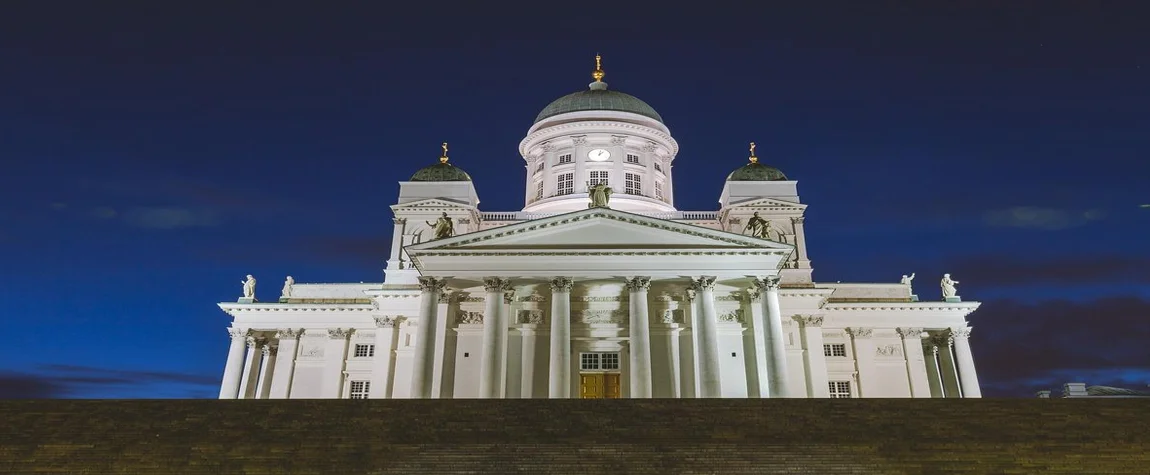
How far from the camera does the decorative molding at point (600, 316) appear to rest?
29859 millimetres

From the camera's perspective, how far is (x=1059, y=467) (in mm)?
13562

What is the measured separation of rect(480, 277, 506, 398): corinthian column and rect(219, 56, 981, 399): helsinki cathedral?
0.05m

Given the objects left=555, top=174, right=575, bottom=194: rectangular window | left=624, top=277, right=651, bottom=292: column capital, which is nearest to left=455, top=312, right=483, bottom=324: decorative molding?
left=624, top=277, right=651, bottom=292: column capital

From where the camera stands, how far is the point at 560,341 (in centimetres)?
2541

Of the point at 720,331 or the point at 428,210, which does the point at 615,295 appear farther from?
the point at 428,210

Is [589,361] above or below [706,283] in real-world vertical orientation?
below

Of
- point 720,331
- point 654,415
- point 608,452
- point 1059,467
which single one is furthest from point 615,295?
point 1059,467

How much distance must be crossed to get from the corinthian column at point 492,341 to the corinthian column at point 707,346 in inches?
295

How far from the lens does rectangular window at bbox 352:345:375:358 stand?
3691 centimetres

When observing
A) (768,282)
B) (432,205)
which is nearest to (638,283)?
(768,282)

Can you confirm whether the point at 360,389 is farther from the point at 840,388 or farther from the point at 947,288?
the point at 947,288

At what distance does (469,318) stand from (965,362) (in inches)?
1037

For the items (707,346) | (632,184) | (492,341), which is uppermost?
(632,184)

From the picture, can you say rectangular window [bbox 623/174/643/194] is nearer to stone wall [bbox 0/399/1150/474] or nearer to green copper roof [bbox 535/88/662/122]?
green copper roof [bbox 535/88/662/122]
